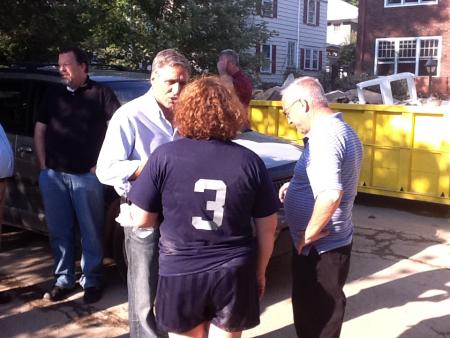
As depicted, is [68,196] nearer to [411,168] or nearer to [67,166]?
[67,166]

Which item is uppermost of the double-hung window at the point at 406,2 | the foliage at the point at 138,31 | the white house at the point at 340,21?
the white house at the point at 340,21

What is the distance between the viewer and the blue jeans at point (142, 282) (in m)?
2.97

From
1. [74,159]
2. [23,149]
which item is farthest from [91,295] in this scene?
[23,149]

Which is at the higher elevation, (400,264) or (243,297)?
(243,297)

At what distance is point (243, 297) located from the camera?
2.34 m

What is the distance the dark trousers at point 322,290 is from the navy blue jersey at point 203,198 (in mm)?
654

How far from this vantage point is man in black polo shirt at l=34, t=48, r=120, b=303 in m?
4.10

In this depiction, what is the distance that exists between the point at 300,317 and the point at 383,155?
16.0 ft

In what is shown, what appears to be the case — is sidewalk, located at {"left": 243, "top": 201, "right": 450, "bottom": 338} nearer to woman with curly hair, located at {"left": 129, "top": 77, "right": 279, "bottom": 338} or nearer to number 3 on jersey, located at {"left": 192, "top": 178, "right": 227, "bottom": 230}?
woman with curly hair, located at {"left": 129, "top": 77, "right": 279, "bottom": 338}

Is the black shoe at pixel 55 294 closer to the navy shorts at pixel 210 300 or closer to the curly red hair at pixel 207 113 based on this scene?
the navy shorts at pixel 210 300

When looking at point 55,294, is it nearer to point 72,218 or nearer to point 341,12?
point 72,218

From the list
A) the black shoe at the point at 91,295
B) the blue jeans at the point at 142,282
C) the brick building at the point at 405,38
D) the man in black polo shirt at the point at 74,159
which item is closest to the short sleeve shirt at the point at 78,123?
the man in black polo shirt at the point at 74,159

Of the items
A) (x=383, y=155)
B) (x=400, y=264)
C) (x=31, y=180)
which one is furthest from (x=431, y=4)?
(x=31, y=180)

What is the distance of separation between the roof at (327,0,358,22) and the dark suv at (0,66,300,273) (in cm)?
3957
